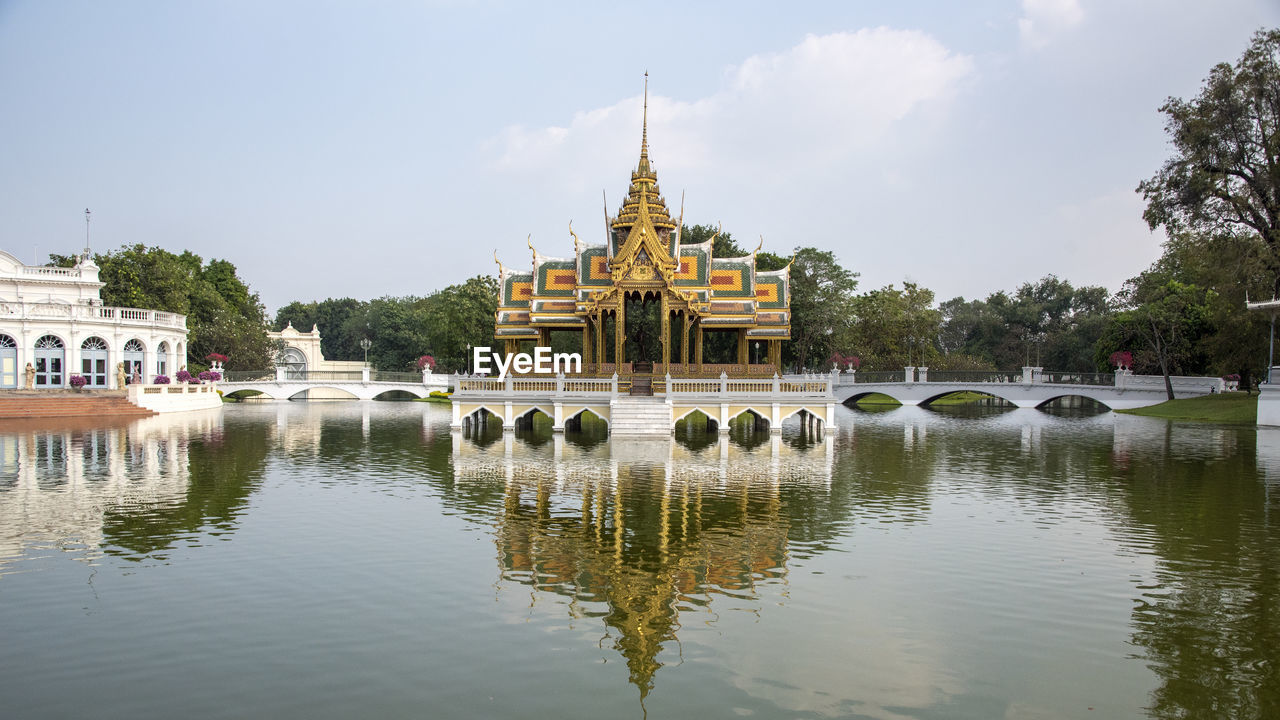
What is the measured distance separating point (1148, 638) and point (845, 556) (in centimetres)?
410

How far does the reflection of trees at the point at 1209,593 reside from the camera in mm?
7230

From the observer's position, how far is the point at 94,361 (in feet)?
152

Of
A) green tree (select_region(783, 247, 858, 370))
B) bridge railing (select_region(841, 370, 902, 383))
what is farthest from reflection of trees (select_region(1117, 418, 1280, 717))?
bridge railing (select_region(841, 370, 902, 383))

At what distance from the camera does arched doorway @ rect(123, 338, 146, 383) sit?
47.5 metres

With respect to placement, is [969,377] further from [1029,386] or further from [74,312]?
[74,312]

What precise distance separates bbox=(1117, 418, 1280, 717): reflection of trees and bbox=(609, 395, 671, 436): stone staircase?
1436 cm

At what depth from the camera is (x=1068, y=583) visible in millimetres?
10609

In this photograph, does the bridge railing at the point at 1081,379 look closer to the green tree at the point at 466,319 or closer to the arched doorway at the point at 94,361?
the green tree at the point at 466,319

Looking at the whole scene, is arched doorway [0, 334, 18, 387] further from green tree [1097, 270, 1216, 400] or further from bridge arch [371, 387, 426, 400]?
green tree [1097, 270, 1216, 400]

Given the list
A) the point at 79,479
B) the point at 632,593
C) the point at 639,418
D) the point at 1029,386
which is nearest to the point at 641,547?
the point at 632,593

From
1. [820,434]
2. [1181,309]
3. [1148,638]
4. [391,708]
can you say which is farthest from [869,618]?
[1181,309]

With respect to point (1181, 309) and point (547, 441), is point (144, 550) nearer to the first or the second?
point (547, 441)

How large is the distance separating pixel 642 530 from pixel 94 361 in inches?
1778

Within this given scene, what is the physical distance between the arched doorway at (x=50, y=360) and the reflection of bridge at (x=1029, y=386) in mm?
45251
